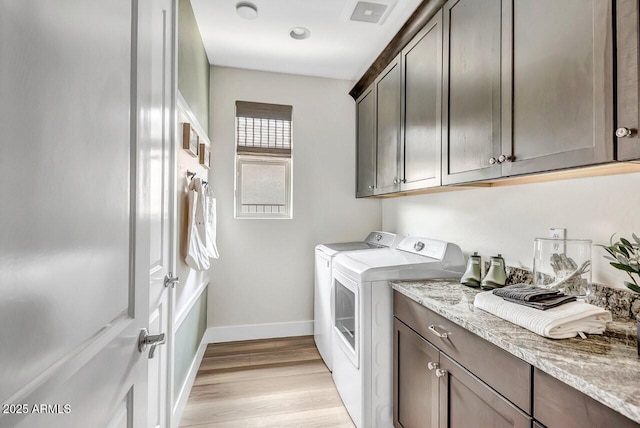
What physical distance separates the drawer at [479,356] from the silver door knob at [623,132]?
26.5 inches

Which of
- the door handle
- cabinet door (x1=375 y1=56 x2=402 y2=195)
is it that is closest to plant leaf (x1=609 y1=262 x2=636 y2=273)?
the door handle

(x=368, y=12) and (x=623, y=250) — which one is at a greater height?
(x=368, y=12)

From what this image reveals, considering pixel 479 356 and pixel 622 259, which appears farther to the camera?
pixel 479 356

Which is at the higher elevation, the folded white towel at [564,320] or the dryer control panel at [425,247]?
the dryer control panel at [425,247]

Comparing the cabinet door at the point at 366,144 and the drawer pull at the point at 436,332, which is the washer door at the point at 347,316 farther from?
the cabinet door at the point at 366,144

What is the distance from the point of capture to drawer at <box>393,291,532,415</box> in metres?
0.87

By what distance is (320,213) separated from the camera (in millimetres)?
3102

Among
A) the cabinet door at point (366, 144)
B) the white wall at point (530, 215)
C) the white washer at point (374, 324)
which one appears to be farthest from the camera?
the cabinet door at point (366, 144)

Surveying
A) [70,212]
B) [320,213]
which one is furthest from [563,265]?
[320,213]

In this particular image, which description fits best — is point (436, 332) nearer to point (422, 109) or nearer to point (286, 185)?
point (422, 109)

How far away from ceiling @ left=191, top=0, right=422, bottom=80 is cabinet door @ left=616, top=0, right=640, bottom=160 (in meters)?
1.39

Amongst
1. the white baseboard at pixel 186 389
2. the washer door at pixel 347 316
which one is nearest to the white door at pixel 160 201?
the white baseboard at pixel 186 389

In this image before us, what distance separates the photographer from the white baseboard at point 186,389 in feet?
5.72

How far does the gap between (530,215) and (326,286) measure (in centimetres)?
151
